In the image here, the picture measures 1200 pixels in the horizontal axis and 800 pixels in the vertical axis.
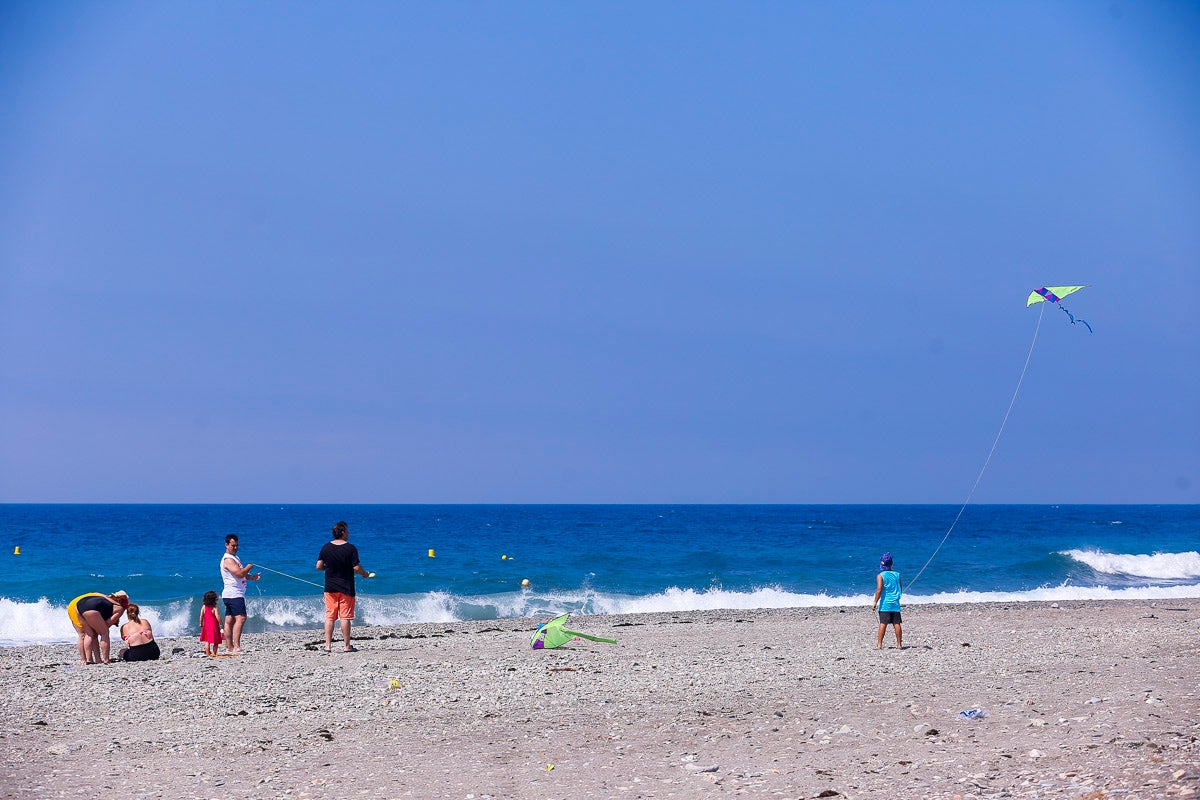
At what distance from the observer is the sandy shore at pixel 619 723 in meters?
6.39

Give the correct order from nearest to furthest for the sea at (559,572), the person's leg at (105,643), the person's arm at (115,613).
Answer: the person's leg at (105,643) → the person's arm at (115,613) → the sea at (559,572)

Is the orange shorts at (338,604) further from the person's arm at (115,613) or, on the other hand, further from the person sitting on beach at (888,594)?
the person sitting on beach at (888,594)

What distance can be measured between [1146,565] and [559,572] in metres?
24.2

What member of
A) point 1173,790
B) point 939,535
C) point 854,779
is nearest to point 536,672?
point 854,779

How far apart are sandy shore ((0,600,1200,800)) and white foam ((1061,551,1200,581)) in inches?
1096

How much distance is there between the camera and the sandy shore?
6395mm

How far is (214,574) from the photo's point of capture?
35.8 m

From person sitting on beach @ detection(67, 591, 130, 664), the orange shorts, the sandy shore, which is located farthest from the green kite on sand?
person sitting on beach @ detection(67, 591, 130, 664)

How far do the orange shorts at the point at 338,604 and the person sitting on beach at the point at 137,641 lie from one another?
7.34 ft

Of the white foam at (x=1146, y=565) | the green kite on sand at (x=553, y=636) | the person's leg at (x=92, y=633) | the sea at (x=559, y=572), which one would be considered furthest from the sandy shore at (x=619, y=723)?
the white foam at (x=1146, y=565)

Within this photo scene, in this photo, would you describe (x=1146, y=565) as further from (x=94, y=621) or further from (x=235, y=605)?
(x=94, y=621)

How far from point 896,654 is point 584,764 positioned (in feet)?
23.0

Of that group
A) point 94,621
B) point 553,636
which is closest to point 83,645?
point 94,621

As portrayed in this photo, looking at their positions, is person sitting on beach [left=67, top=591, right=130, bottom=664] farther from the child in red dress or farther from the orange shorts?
the orange shorts
